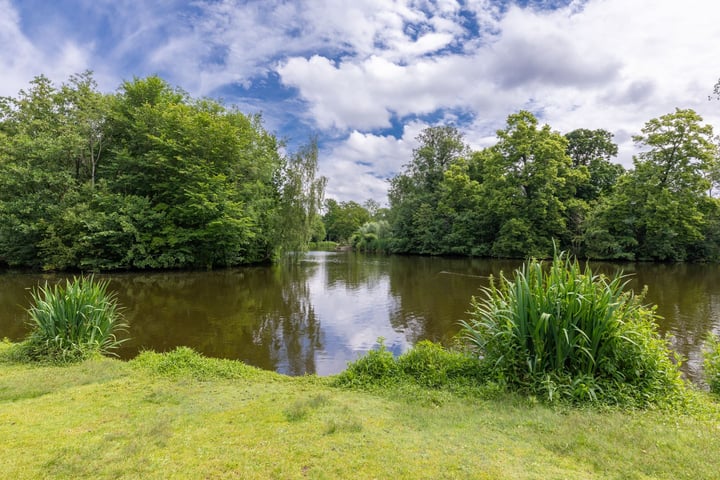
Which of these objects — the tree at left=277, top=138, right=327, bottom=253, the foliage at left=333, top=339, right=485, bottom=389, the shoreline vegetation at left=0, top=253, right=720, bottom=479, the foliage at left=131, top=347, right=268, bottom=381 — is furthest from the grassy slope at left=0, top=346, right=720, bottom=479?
the tree at left=277, top=138, right=327, bottom=253

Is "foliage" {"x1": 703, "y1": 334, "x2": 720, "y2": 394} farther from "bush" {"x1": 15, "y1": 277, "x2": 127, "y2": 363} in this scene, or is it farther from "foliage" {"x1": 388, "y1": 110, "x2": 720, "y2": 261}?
"foliage" {"x1": 388, "y1": 110, "x2": 720, "y2": 261}

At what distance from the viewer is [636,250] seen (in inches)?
1101

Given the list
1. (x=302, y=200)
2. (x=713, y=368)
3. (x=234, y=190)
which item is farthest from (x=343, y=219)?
(x=713, y=368)

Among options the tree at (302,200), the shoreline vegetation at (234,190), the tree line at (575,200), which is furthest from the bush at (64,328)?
the tree line at (575,200)

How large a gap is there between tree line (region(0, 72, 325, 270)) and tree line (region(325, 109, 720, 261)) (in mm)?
21842

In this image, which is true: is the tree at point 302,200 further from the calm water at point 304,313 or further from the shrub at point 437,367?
the shrub at point 437,367

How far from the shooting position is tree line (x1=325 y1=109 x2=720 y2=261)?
997 inches

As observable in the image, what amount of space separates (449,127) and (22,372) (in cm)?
4429

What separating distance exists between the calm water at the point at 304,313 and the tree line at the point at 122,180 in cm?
234

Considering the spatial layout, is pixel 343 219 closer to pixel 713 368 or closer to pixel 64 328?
pixel 64 328

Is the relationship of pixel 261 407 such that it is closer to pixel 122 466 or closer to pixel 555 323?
pixel 122 466

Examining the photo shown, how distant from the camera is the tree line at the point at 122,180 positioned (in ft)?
60.6

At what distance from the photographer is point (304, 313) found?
11.5 meters

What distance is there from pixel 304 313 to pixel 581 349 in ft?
28.7
